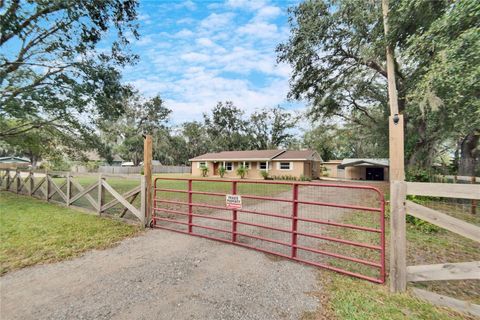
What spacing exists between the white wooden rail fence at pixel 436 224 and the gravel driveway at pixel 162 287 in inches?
43.0

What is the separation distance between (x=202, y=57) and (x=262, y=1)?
3.09 meters

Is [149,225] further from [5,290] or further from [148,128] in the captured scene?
[148,128]

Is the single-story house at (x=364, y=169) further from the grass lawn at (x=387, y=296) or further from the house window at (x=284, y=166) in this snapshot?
the grass lawn at (x=387, y=296)

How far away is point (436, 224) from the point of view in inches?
103

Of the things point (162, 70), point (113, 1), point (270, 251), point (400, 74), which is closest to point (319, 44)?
point (400, 74)

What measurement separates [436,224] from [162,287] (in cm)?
339

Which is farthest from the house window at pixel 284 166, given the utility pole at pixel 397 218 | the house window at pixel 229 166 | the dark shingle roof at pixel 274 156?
the utility pole at pixel 397 218

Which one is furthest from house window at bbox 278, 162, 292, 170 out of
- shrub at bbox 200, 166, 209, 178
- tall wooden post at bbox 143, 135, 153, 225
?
tall wooden post at bbox 143, 135, 153, 225

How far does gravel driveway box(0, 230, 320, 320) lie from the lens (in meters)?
2.47

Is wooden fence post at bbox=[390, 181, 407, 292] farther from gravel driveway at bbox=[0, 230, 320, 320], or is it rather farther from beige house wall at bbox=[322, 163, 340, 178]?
beige house wall at bbox=[322, 163, 340, 178]

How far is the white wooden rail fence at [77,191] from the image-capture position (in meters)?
5.84

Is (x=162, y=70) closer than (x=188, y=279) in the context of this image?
No

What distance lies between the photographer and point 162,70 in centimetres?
1017

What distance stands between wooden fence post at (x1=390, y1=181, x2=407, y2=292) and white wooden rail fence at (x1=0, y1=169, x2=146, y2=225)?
5126 mm
